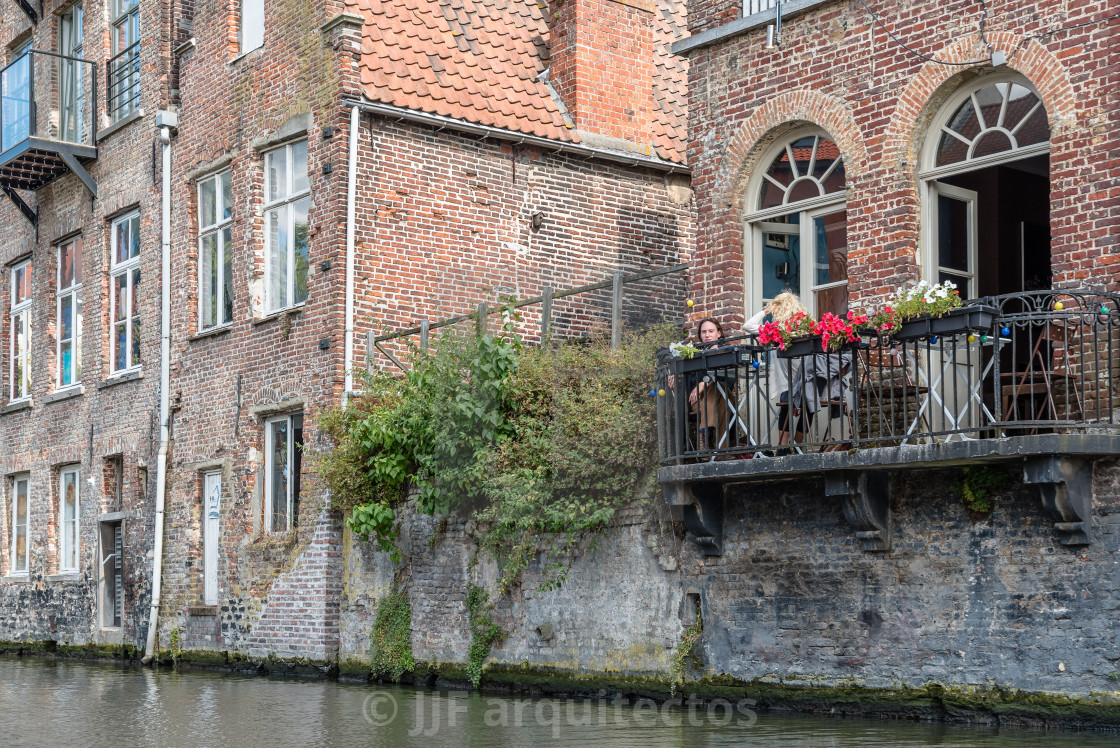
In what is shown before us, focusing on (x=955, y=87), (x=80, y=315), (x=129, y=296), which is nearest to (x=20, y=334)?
(x=80, y=315)

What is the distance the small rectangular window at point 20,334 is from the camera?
25.0 m

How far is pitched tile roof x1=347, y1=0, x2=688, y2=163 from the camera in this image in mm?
17641

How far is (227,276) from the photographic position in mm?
19562

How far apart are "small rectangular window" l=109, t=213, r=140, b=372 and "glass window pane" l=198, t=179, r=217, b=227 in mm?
2045

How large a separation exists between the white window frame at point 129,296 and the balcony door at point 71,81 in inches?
89.9

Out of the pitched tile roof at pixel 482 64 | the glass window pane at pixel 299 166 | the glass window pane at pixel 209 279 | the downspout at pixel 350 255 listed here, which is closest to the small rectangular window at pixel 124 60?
the glass window pane at pixel 209 279

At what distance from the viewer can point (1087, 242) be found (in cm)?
1080

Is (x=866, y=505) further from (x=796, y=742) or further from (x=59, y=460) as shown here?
(x=59, y=460)

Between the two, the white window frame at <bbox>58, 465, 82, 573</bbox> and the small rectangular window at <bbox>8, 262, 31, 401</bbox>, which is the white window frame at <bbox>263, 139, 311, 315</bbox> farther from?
the small rectangular window at <bbox>8, 262, 31, 401</bbox>

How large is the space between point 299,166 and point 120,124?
5160 millimetres

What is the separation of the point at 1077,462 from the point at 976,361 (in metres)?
1.55

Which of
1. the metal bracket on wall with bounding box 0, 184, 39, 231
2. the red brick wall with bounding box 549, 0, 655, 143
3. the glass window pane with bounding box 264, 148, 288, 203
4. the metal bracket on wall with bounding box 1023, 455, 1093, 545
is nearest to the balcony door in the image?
the metal bracket on wall with bounding box 0, 184, 39, 231

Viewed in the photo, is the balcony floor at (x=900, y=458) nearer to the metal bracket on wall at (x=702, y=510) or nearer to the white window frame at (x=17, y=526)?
the metal bracket on wall at (x=702, y=510)

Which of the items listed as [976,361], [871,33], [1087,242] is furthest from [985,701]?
[871,33]
